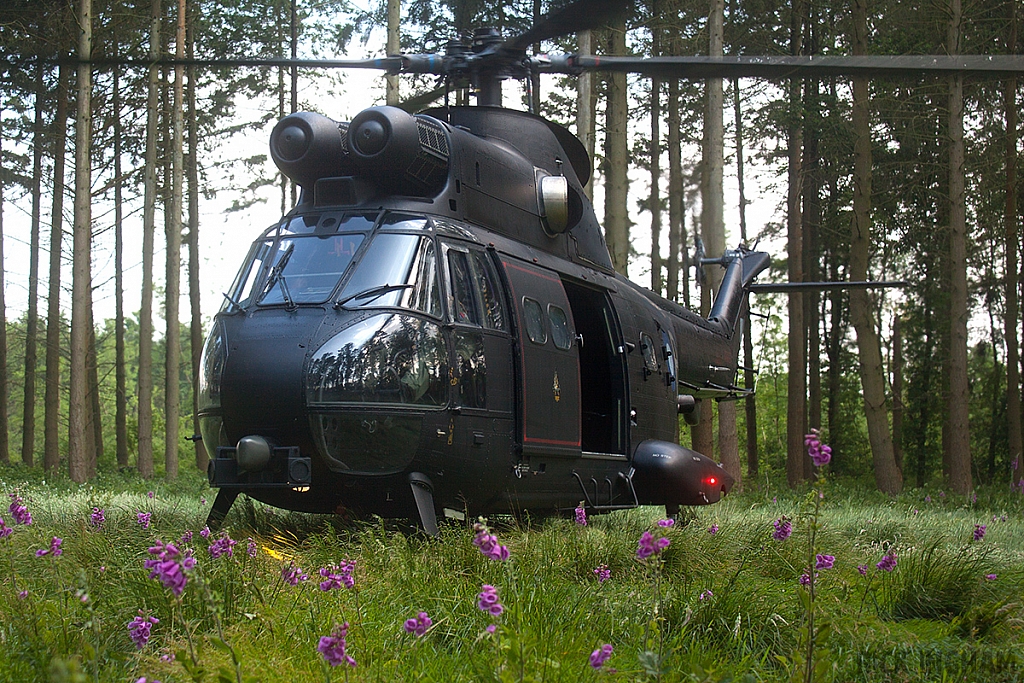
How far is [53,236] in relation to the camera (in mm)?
23828

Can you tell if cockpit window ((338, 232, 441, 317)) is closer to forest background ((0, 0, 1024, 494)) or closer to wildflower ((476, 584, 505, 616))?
wildflower ((476, 584, 505, 616))

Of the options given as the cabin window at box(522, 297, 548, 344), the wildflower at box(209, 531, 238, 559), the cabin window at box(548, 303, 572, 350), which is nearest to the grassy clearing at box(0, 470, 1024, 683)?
the wildflower at box(209, 531, 238, 559)

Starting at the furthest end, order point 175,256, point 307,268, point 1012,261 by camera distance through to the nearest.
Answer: point 1012,261 → point 175,256 → point 307,268

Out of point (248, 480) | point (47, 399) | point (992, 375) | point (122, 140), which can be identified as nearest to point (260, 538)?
point (248, 480)

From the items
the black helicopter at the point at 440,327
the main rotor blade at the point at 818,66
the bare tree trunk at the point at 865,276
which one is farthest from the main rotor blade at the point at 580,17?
the bare tree trunk at the point at 865,276

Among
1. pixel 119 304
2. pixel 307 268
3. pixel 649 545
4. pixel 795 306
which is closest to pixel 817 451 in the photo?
pixel 649 545

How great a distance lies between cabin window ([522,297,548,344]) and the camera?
313 inches

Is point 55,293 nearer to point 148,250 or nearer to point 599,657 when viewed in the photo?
point 148,250

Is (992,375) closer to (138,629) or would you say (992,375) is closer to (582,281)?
(582,281)

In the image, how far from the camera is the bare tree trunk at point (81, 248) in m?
17.1

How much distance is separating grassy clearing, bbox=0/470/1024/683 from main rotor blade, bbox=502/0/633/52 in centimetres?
340

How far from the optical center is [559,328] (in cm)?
846

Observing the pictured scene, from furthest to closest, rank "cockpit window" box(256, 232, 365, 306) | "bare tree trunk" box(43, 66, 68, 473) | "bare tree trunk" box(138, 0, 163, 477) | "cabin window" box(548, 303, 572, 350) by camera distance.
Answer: "bare tree trunk" box(43, 66, 68, 473) < "bare tree trunk" box(138, 0, 163, 477) < "cabin window" box(548, 303, 572, 350) < "cockpit window" box(256, 232, 365, 306)

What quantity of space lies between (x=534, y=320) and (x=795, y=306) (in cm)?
1646
